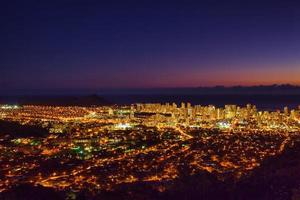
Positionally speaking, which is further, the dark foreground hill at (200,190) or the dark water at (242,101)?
the dark water at (242,101)

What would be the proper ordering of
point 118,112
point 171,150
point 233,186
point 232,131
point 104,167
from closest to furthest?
point 233,186
point 104,167
point 171,150
point 232,131
point 118,112

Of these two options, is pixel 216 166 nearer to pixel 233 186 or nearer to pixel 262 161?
pixel 262 161

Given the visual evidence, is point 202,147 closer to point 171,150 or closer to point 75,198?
point 171,150

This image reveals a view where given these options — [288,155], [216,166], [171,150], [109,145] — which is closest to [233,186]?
[216,166]

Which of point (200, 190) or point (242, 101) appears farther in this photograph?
point (242, 101)

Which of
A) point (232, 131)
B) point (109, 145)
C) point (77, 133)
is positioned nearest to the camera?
point (109, 145)

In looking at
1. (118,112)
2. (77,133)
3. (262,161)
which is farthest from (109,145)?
(118,112)

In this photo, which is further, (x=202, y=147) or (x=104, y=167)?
(x=202, y=147)

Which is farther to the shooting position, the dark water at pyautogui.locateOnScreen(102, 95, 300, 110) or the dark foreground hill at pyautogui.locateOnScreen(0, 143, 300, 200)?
the dark water at pyautogui.locateOnScreen(102, 95, 300, 110)

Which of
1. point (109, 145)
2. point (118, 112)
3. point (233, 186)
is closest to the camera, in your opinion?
point (233, 186)
